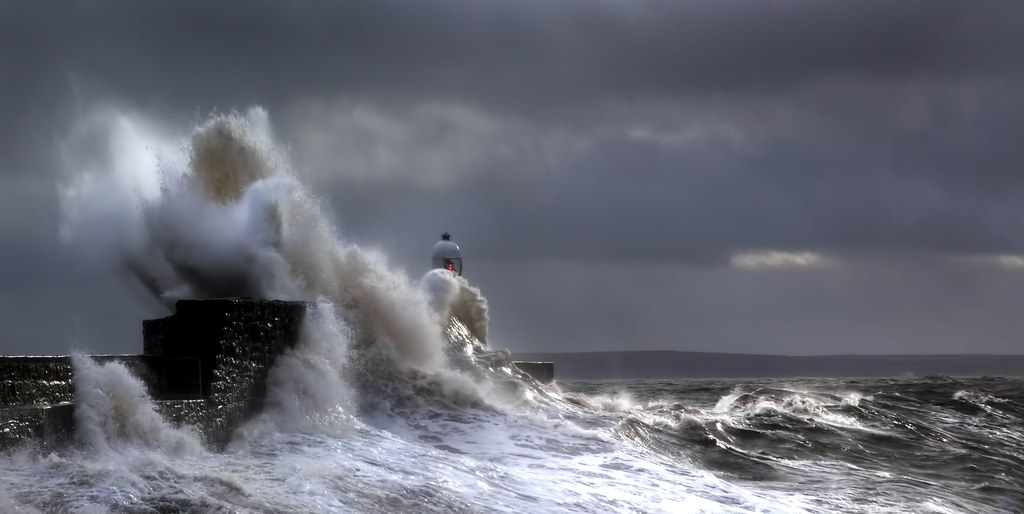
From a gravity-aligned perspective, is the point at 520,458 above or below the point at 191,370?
below

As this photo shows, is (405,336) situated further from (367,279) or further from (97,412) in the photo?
(97,412)

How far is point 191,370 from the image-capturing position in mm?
8539

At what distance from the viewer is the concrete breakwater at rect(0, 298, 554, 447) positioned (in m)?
6.88

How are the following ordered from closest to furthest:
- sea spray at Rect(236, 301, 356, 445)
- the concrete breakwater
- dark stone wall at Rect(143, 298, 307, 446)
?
the concrete breakwater, dark stone wall at Rect(143, 298, 307, 446), sea spray at Rect(236, 301, 356, 445)

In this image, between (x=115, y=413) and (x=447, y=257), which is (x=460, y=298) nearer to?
(x=447, y=257)

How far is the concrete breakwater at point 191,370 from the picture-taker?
6883mm

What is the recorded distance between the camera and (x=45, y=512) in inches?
222

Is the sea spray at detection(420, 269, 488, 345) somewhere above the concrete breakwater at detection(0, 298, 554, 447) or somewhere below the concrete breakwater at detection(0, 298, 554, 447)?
above

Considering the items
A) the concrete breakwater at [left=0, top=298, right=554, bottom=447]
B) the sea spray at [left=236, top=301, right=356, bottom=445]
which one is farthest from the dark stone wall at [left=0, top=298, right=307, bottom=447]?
the sea spray at [left=236, top=301, right=356, bottom=445]

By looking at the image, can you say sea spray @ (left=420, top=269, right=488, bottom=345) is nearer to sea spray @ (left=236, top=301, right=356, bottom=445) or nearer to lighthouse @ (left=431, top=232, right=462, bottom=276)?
lighthouse @ (left=431, top=232, right=462, bottom=276)

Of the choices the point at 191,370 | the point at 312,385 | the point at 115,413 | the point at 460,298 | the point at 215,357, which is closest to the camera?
the point at 115,413

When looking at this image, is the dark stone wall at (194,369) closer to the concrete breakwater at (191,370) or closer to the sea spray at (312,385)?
the concrete breakwater at (191,370)

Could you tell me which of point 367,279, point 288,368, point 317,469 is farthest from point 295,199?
point 317,469

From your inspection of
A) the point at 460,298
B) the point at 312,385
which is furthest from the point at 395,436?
the point at 460,298
